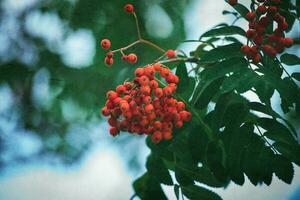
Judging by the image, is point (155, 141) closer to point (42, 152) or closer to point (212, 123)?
point (212, 123)

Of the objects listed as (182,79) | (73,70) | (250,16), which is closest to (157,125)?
(182,79)

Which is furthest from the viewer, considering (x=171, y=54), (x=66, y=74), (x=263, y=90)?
(x=66, y=74)

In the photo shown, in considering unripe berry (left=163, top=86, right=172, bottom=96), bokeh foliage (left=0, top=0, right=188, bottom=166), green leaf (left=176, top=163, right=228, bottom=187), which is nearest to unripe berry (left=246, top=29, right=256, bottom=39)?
unripe berry (left=163, top=86, right=172, bottom=96)

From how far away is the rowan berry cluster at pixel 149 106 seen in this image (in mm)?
1041

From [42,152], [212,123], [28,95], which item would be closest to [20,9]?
[28,95]

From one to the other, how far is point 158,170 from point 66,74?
0.66 m

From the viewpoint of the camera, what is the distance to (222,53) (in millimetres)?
1066

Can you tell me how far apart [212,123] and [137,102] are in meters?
0.19

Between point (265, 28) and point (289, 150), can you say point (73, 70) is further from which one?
point (289, 150)

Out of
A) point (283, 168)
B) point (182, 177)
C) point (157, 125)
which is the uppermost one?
point (157, 125)

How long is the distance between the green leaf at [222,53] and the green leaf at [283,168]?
257mm

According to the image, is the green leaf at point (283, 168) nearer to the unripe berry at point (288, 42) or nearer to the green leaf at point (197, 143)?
the green leaf at point (197, 143)

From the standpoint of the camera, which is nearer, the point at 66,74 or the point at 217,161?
the point at 217,161

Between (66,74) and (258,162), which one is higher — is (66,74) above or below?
above
